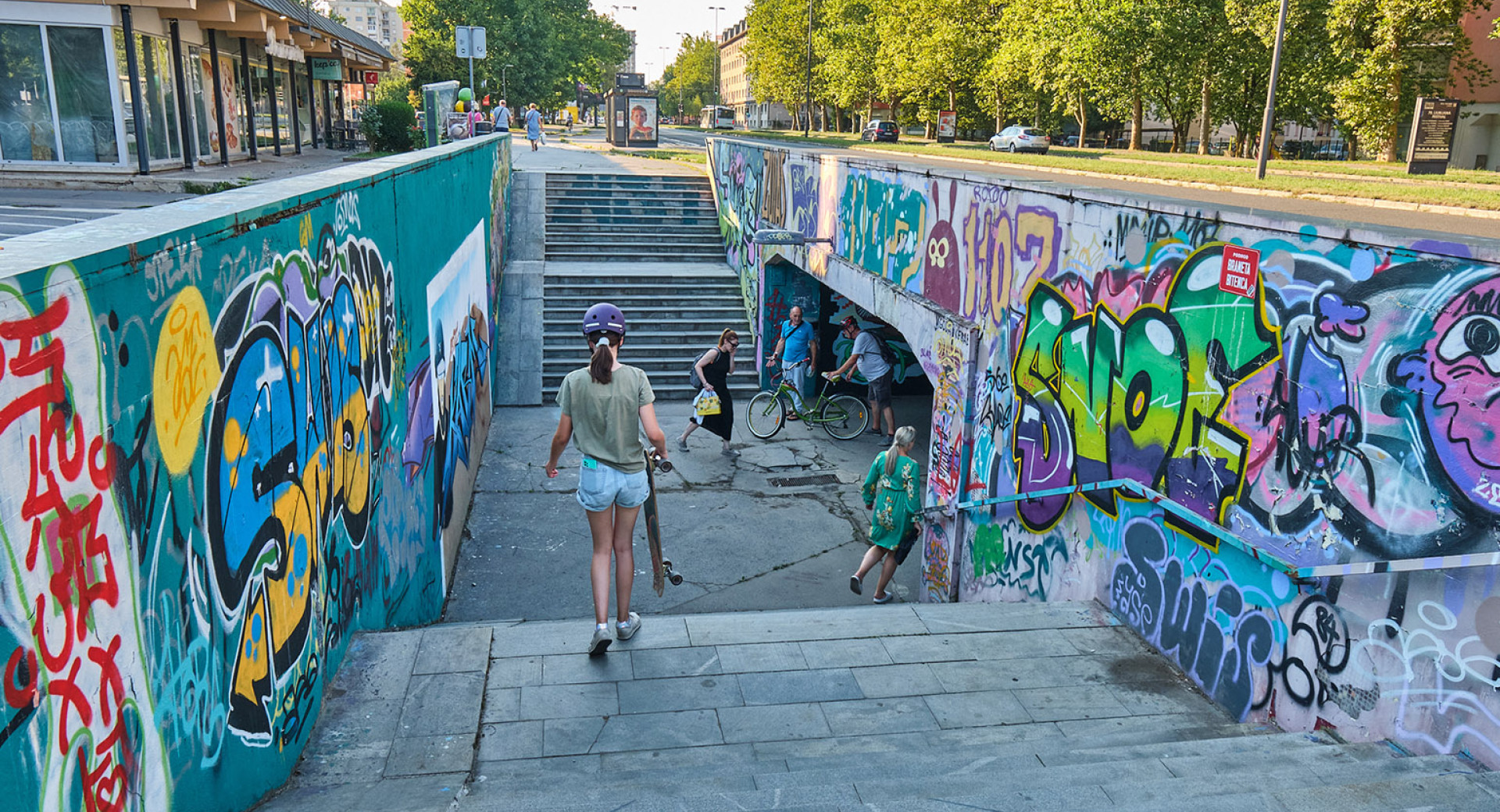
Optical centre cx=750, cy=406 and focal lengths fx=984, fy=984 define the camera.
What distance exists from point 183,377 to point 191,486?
1.10 ft

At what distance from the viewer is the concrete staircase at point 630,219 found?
19719 mm

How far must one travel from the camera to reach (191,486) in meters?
2.94

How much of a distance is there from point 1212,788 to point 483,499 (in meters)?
8.49

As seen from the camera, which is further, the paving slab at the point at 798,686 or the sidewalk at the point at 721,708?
the paving slab at the point at 798,686

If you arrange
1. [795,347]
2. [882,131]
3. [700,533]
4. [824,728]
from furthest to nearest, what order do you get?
[882,131] → [795,347] → [700,533] → [824,728]

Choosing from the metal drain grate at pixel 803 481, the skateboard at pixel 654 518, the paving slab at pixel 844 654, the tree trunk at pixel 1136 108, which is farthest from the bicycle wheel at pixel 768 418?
the tree trunk at pixel 1136 108

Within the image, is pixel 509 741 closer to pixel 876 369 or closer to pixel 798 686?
pixel 798 686

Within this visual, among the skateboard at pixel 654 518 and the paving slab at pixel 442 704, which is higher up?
the skateboard at pixel 654 518

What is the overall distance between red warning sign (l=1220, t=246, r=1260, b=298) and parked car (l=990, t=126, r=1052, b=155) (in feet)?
107

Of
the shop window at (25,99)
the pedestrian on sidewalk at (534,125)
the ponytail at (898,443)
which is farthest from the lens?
the pedestrian on sidewalk at (534,125)

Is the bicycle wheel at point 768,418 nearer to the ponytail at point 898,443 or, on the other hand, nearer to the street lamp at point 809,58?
the ponytail at point 898,443

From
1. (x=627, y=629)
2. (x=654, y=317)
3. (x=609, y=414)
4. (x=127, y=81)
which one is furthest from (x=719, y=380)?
(x=127, y=81)

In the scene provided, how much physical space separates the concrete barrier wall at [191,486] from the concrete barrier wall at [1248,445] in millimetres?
4213

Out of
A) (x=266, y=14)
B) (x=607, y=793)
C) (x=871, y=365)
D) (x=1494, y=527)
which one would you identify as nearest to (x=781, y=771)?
(x=607, y=793)
